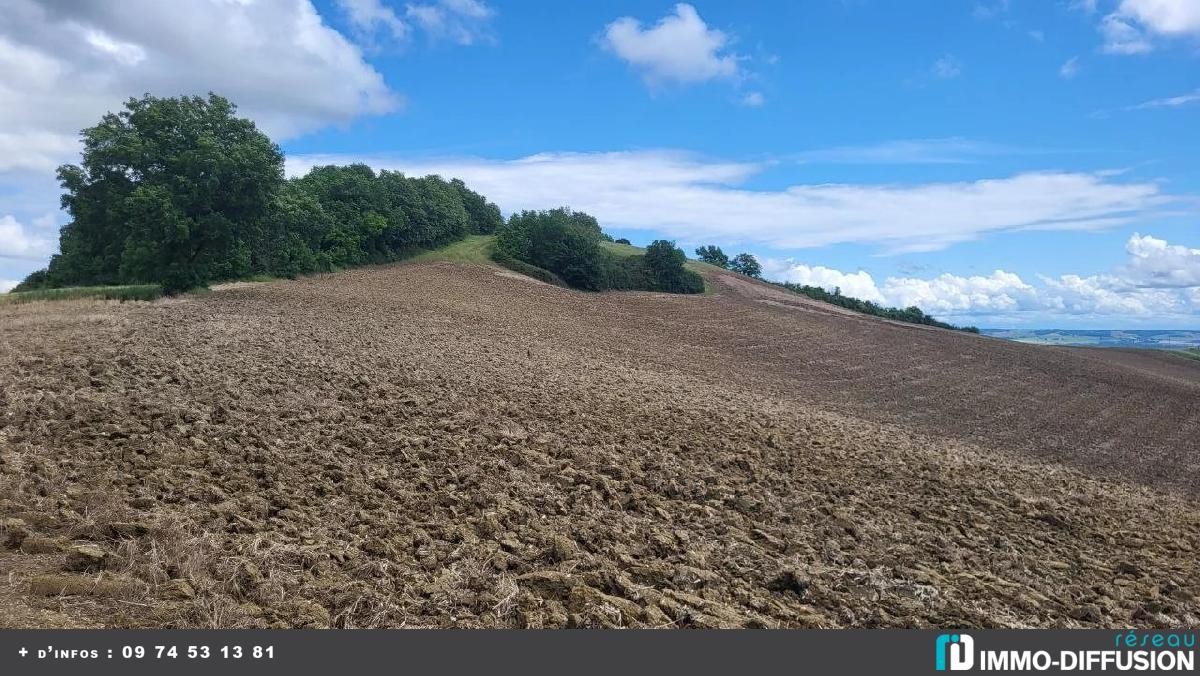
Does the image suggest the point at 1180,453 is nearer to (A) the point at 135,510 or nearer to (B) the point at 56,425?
(A) the point at 135,510

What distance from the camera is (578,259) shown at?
6178cm

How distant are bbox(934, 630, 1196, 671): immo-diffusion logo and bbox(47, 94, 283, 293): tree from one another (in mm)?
30780

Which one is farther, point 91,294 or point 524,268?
point 524,268

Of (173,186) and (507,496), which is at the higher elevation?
(173,186)

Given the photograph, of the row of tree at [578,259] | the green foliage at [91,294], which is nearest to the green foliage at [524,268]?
the row of tree at [578,259]

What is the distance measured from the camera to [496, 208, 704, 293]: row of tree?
61.2 meters

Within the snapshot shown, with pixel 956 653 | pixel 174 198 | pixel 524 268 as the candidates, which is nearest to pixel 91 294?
pixel 174 198

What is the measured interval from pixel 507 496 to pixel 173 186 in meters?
27.2

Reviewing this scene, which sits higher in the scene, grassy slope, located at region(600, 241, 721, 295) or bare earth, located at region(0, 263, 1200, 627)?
grassy slope, located at region(600, 241, 721, 295)

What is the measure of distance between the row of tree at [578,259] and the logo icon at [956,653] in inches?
2163

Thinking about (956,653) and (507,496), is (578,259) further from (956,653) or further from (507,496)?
(956,653)

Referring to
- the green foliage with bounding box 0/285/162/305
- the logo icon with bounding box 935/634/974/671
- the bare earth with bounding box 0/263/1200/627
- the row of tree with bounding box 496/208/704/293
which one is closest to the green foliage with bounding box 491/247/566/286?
the row of tree with bounding box 496/208/704/293

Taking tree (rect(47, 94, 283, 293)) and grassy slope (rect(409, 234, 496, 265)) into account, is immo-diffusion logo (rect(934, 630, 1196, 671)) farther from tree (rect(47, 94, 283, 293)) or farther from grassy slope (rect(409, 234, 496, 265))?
grassy slope (rect(409, 234, 496, 265))

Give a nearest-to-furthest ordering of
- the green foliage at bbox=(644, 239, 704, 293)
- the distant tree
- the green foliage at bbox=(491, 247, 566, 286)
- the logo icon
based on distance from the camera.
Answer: the logo icon → the green foliage at bbox=(491, 247, 566, 286) → the green foliage at bbox=(644, 239, 704, 293) → the distant tree
